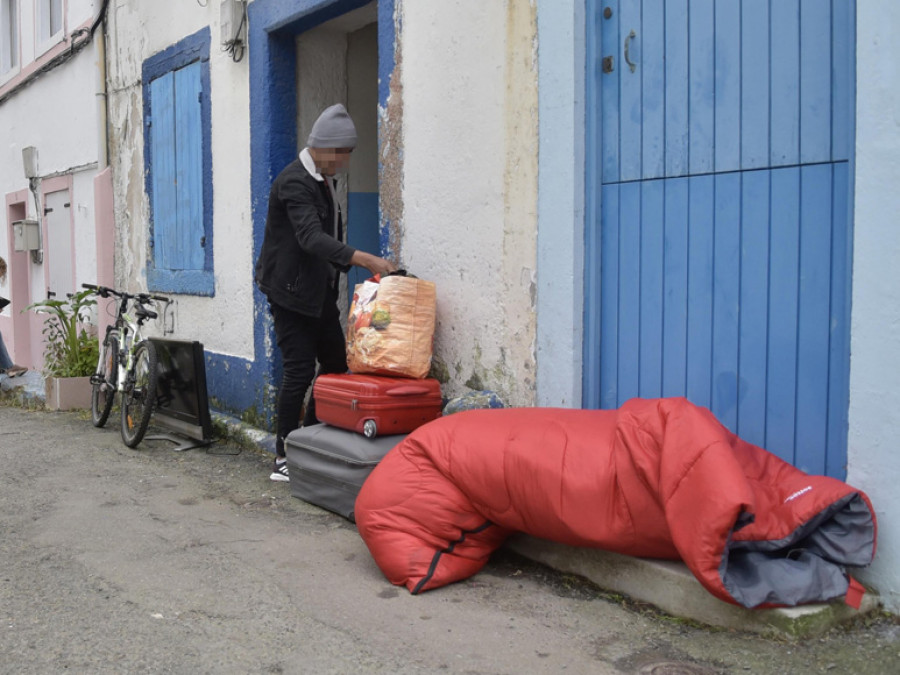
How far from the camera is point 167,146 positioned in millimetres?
7797

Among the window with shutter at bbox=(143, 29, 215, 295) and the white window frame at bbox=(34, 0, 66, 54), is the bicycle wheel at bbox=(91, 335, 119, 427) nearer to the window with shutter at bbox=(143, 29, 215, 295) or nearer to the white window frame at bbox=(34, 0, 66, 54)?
the window with shutter at bbox=(143, 29, 215, 295)

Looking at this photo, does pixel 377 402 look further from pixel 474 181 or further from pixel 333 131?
Answer: pixel 333 131

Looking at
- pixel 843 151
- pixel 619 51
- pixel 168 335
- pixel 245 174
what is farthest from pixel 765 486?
pixel 168 335

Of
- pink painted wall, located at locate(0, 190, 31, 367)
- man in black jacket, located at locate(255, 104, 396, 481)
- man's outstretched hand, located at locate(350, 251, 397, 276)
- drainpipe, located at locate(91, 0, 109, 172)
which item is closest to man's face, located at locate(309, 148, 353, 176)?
man in black jacket, located at locate(255, 104, 396, 481)

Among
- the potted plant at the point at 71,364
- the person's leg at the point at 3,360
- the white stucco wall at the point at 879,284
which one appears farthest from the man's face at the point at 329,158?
the person's leg at the point at 3,360

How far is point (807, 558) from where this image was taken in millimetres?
2984

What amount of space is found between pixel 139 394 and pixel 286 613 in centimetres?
366

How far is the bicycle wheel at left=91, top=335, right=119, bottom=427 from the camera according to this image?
7098mm

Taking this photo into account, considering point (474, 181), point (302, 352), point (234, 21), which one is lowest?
point (302, 352)

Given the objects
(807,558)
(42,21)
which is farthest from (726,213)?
(42,21)

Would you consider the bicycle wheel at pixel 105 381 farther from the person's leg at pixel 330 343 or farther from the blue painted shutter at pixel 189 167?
the person's leg at pixel 330 343

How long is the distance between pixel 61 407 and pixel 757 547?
23.0 ft

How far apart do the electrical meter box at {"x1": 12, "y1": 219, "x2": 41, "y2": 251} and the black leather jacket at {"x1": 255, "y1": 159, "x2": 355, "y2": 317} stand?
6901 millimetres

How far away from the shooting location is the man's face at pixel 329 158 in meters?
5.05
